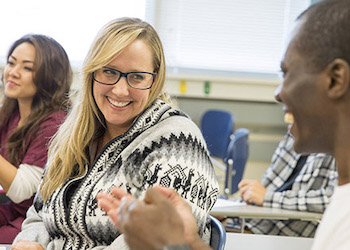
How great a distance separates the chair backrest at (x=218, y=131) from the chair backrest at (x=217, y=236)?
2.76m

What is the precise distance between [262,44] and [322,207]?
2.72 meters

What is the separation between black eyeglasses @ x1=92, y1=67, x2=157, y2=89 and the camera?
1.68 m

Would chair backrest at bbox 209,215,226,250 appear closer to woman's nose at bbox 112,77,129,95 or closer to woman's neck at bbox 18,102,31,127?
woman's nose at bbox 112,77,129,95

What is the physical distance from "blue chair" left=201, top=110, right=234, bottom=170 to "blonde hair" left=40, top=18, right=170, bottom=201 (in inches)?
101

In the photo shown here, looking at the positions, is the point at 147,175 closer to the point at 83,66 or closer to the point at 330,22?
the point at 83,66

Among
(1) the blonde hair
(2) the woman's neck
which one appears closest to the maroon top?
(2) the woman's neck

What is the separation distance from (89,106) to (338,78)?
113 centimetres

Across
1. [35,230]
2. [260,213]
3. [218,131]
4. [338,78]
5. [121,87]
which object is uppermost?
[338,78]

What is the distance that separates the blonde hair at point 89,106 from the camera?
65.3 inches

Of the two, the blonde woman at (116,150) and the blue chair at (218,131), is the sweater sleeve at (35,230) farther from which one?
the blue chair at (218,131)

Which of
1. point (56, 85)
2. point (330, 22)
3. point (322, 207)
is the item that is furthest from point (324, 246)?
point (56, 85)

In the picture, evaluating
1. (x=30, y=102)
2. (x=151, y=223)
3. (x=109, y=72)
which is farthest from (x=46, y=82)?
(x=151, y=223)

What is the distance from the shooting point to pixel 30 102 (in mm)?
2660

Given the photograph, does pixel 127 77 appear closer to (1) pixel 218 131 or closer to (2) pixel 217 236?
(2) pixel 217 236
